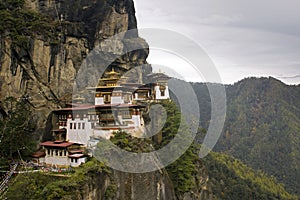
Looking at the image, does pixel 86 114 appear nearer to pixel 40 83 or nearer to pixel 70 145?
pixel 70 145

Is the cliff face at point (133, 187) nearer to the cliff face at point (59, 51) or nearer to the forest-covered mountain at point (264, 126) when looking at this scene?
the cliff face at point (59, 51)

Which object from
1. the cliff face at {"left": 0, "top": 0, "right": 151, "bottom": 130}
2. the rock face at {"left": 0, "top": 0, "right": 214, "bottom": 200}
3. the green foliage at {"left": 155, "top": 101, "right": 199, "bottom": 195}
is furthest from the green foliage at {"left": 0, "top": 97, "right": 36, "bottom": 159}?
the green foliage at {"left": 155, "top": 101, "right": 199, "bottom": 195}

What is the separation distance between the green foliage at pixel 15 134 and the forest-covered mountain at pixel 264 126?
85388 mm

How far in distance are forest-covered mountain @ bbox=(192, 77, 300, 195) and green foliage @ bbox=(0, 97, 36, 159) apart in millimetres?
85388

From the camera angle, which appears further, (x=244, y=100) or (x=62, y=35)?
(x=244, y=100)

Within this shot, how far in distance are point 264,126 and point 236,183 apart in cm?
7771

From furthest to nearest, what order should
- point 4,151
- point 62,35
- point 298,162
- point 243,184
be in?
point 298,162 → point 243,184 → point 62,35 → point 4,151

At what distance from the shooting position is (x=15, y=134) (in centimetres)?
2258

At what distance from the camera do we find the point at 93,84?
33906 mm

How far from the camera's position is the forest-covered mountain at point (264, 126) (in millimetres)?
109181

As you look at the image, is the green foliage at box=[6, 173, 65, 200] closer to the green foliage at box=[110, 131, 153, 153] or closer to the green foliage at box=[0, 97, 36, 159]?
the green foliage at box=[0, 97, 36, 159]

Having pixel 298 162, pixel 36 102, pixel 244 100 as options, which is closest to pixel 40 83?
pixel 36 102

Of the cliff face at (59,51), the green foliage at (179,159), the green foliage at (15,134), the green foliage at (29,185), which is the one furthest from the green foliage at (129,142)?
the cliff face at (59,51)

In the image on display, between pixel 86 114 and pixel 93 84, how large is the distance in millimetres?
9082
